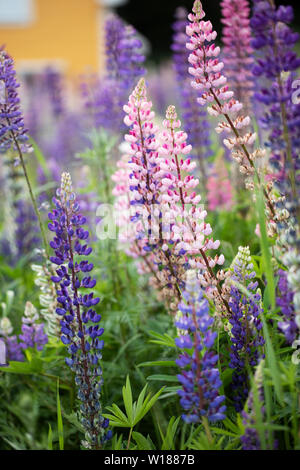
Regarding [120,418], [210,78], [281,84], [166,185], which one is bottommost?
[120,418]

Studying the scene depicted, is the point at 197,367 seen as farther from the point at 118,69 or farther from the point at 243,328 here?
the point at 118,69

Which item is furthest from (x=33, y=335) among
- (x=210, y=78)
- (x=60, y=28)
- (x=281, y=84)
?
(x=60, y=28)

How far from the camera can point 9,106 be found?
217cm

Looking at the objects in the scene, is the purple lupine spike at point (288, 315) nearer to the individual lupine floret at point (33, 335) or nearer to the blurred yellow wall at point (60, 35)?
the individual lupine floret at point (33, 335)

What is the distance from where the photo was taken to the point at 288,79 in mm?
1539

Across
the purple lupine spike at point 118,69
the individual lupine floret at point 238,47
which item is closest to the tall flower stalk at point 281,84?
the individual lupine floret at point 238,47

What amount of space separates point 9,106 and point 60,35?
20.2m

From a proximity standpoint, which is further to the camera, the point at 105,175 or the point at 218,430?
the point at 105,175

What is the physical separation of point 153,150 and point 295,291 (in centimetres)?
77

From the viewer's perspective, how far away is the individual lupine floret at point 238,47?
2600 mm

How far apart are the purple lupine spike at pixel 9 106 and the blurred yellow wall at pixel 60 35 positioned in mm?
19088

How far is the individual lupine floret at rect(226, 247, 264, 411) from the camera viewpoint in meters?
1.81
